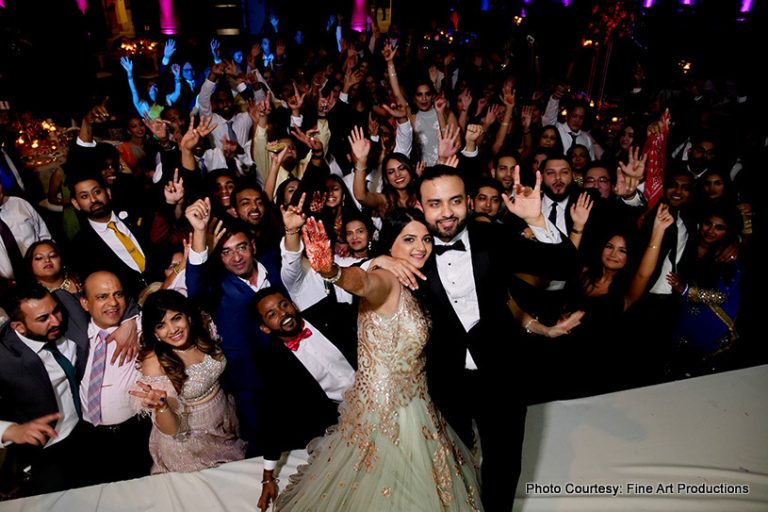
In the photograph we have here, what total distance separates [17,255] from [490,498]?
9.41ft

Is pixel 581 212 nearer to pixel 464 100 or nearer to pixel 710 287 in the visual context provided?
pixel 710 287

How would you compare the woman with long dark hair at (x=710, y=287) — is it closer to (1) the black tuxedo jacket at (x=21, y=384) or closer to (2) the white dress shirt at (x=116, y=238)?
(2) the white dress shirt at (x=116, y=238)

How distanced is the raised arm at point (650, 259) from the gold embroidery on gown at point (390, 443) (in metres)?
1.89

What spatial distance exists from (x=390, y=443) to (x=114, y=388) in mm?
1426

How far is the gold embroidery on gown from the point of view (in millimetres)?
1606

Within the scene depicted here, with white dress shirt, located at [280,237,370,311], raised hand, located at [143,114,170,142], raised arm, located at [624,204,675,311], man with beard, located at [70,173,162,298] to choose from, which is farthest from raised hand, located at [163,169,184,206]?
raised arm, located at [624,204,675,311]

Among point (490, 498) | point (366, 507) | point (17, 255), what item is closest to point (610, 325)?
point (490, 498)

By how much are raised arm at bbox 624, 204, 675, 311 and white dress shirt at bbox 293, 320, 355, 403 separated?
1.85 metres

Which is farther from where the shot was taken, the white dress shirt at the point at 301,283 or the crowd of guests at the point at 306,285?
the white dress shirt at the point at 301,283

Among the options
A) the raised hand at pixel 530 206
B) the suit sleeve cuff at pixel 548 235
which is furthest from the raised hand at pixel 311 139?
the suit sleeve cuff at pixel 548 235

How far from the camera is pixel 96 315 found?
235 cm

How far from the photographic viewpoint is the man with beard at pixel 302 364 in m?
2.37

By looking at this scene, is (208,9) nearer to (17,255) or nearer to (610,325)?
(17,255)

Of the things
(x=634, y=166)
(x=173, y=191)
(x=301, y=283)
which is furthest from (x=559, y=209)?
(x=173, y=191)
